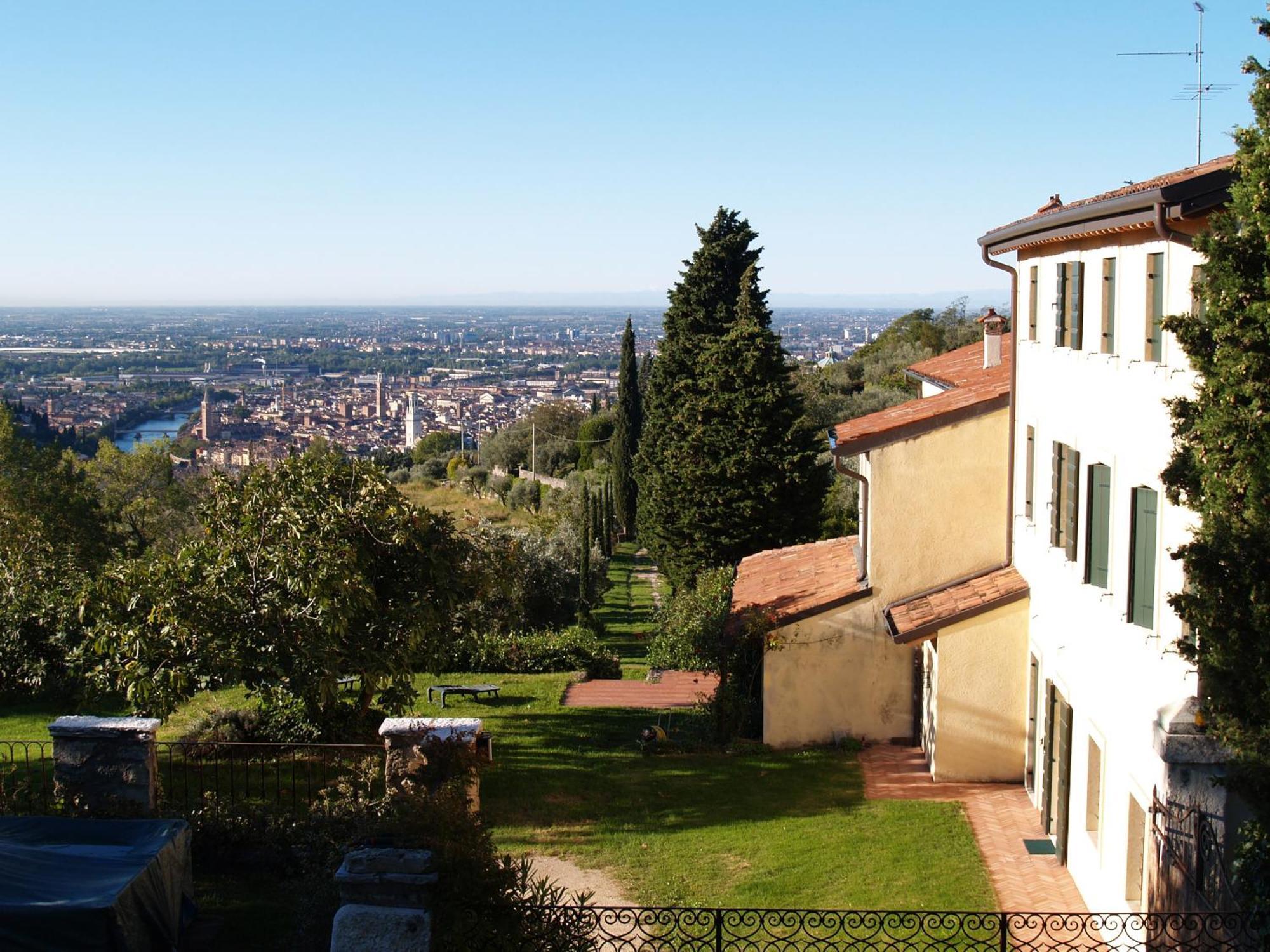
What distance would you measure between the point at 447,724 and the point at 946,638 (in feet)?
21.8

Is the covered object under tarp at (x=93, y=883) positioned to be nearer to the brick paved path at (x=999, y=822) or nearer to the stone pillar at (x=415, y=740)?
the stone pillar at (x=415, y=740)

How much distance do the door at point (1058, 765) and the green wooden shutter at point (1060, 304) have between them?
12.3ft

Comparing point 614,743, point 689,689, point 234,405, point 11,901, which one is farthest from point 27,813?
point 234,405

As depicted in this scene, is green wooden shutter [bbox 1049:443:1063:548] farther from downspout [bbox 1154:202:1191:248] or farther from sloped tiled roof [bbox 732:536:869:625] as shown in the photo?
downspout [bbox 1154:202:1191:248]

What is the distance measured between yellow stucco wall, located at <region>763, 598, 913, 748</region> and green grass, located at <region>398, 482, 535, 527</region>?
36.1 metres

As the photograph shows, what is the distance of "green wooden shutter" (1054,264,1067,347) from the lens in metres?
12.2

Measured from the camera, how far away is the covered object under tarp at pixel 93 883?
7250 mm

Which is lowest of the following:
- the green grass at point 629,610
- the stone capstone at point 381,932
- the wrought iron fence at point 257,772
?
the green grass at point 629,610

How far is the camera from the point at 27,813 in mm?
10719

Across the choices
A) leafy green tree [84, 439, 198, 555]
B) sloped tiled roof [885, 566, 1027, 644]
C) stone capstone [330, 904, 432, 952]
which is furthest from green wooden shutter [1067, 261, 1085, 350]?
leafy green tree [84, 439, 198, 555]

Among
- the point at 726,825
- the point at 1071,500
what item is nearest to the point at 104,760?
the point at 726,825

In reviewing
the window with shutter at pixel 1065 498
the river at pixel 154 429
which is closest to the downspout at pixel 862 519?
the window with shutter at pixel 1065 498

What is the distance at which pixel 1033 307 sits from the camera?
14.0 metres

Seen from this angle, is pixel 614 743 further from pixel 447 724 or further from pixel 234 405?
pixel 234 405
